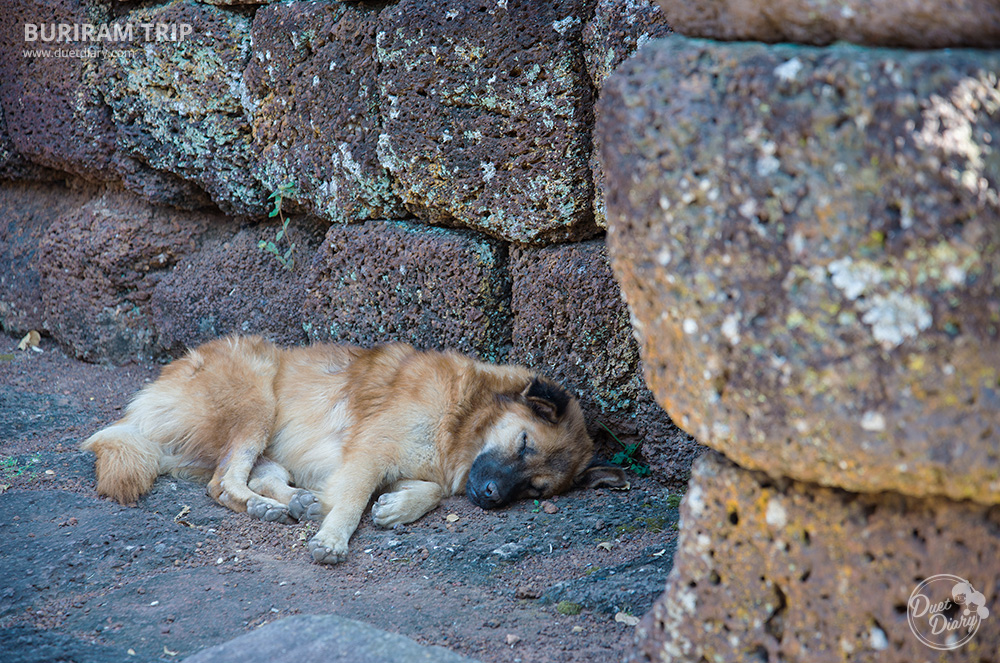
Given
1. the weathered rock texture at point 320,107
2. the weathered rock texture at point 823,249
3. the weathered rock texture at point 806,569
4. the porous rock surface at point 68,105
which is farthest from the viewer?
the porous rock surface at point 68,105

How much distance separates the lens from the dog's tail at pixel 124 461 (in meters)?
4.11

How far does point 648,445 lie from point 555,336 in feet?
2.59

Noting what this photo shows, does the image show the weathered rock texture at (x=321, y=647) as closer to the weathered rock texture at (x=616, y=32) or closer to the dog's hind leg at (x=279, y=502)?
the dog's hind leg at (x=279, y=502)

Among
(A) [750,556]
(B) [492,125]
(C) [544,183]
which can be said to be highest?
(B) [492,125]

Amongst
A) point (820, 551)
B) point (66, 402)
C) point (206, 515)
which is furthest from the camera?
point (66, 402)

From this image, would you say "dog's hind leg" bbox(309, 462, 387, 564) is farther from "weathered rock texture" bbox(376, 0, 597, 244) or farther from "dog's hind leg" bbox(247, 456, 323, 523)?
"weathered rock texture" bbox(376, 0, 597, 244)

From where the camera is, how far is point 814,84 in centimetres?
192

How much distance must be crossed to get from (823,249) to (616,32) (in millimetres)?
2398

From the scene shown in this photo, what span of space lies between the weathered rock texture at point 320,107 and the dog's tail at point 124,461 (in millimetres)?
1805

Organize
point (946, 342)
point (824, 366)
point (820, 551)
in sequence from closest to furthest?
point (946, 342), point (824, 366), point (820, 551)

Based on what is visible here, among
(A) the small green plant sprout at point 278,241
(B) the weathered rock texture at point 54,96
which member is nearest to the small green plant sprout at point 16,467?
(A) the small green plant sprout at point 278,241

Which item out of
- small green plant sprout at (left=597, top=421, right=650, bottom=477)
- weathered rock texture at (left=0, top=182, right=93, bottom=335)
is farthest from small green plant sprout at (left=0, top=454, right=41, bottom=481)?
small green plant sprout at (left=597, top=421, right=650, bottom=477)

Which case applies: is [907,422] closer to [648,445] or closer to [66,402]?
[648,445]

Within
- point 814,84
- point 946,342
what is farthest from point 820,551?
point 814,84
